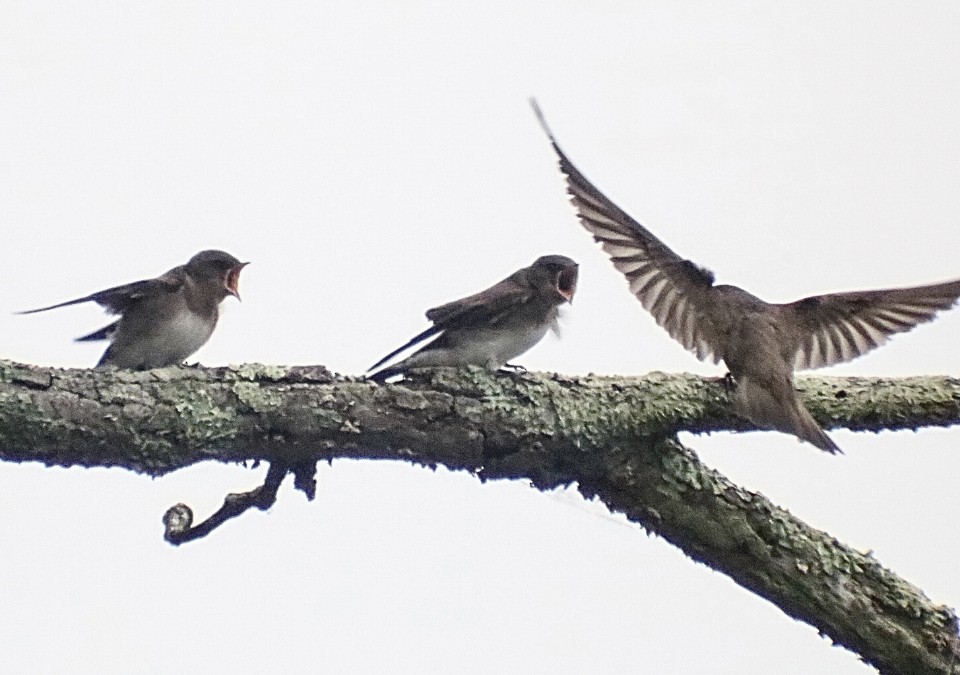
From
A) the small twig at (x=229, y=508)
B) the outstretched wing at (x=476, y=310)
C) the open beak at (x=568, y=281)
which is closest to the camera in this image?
the small twig at (x=229, y=508)

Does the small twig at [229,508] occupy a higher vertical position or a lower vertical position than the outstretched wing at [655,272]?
lower

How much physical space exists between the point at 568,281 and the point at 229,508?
1998mm

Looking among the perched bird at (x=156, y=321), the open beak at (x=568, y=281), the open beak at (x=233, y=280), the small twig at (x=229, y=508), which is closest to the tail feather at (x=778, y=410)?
the open beak at (x=568, y=281)

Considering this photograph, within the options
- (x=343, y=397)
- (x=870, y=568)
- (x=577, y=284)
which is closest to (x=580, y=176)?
(x=577, y=284)

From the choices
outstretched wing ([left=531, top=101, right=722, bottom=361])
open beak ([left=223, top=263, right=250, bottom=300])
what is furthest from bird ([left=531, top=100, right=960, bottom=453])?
open beak ([left=223, top=263, right=250, bottom=300])

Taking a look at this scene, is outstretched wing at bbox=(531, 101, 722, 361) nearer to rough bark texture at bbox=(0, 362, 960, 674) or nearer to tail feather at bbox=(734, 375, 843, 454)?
tail feather at bbox=(734, 375, 843, 454)

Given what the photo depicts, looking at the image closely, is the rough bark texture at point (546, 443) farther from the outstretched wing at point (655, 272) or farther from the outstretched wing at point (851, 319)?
the outstretched wing at point (851, 319)

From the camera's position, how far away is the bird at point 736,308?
16.3 ft

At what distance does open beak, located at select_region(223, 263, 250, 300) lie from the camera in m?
5.95

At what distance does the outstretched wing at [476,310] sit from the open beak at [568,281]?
0.54 feet

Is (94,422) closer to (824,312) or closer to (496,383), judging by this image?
(496,383)

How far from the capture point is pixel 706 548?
432 centimetres

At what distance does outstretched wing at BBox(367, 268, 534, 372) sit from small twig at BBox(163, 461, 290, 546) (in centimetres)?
108

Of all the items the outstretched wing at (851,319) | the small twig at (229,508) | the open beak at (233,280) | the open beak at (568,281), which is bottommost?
the small twig at (229,508)
